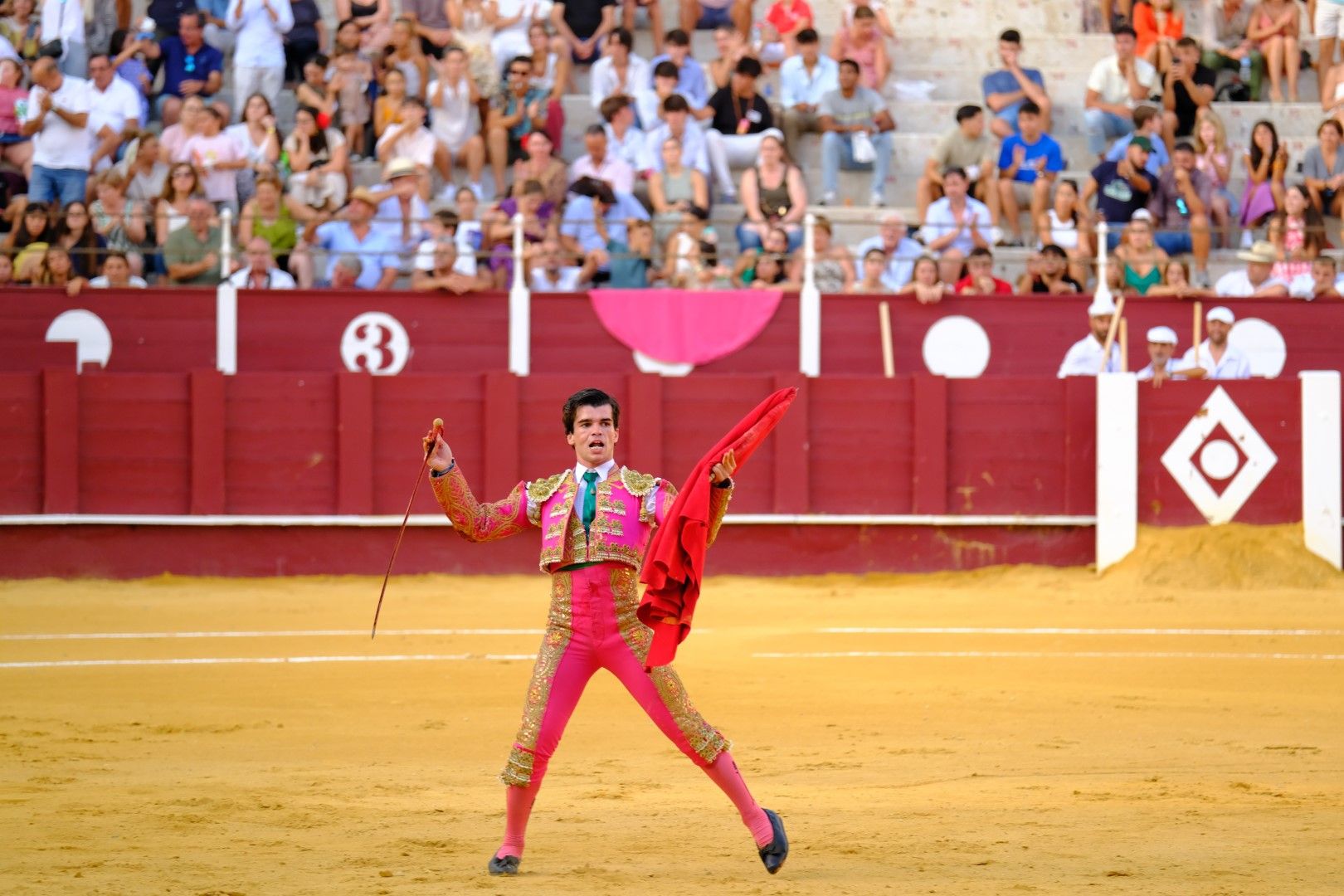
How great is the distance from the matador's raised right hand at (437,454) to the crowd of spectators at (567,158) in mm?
7202

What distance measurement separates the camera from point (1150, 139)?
13195 millimetres

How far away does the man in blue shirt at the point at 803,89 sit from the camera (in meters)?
13.7

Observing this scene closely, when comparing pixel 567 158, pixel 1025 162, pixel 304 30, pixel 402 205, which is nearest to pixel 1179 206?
pixel 1025 162

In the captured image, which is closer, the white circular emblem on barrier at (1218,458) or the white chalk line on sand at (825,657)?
the white chalk line on sand at (825,657)

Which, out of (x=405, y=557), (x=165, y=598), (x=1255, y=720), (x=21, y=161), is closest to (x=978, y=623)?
(x=1255, y=720)

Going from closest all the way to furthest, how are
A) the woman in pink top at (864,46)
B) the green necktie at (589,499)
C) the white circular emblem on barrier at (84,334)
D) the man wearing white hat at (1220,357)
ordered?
the green necktie at (589,499)
the man wearing white hat at (1220,357)
the white circular emblem on barrier at (84,334)
the woman in pink top at (864,46)

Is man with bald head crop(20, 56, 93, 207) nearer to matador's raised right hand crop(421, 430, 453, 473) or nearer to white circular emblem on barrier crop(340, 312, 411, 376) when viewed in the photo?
white circular emblem on barrier crop(340, 312, 411, 376)

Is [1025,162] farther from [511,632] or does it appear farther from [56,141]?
[56,141]

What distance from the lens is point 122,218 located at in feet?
40.0

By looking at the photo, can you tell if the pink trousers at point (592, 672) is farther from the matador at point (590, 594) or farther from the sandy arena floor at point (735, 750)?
the sandy arena floor at point (735, 750)

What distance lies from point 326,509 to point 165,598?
128cm

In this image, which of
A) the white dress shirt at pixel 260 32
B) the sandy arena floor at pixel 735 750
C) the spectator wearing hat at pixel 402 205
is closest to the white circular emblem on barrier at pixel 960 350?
the sandy arena floor at pixel 735 750

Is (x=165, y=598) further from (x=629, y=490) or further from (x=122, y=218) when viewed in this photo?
(x=629, y=490)

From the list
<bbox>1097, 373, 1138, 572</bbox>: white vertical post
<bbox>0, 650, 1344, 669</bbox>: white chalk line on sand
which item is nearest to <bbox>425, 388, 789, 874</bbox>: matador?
<bbox>0, 650, 1344, 669</bbox>: white chalk line on sand
